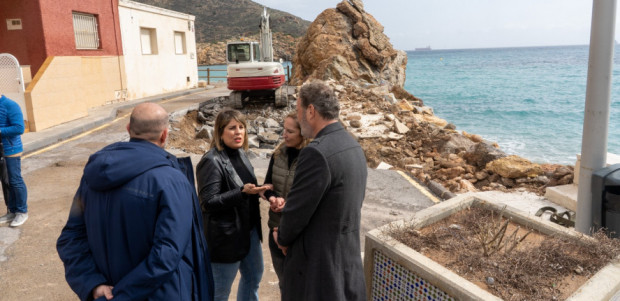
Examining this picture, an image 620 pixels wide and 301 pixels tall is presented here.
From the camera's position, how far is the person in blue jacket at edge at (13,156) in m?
4.89

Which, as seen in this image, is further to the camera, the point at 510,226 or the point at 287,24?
the point at 287,24

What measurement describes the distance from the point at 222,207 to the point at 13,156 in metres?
3.78

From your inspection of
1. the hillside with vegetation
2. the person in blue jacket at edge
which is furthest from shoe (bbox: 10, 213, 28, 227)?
the hillside with vegetation

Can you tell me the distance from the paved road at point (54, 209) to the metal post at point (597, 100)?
2.73 meters

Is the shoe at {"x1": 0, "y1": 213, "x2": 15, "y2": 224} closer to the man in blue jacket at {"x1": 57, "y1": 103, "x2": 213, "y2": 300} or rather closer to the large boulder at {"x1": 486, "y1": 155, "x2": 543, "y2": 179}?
the man in blue jacket at {"x1": 57, "y1": 103, "x2": 213, "y2": 300}

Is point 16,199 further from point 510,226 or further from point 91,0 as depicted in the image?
point 91,0

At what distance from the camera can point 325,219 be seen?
89.0 inches

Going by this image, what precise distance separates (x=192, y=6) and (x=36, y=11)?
73947 millimetres

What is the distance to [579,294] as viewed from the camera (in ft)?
7.39

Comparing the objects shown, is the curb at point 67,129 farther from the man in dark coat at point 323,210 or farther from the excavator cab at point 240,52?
the man in dark coat at point 323,210

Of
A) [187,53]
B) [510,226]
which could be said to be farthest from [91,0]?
[510,226]

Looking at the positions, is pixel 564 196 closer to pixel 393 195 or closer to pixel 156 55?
pixel 393 195

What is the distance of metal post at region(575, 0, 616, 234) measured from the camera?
3238 millimetres

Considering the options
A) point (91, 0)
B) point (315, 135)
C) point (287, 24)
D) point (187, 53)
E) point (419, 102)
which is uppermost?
point (287, 24)
